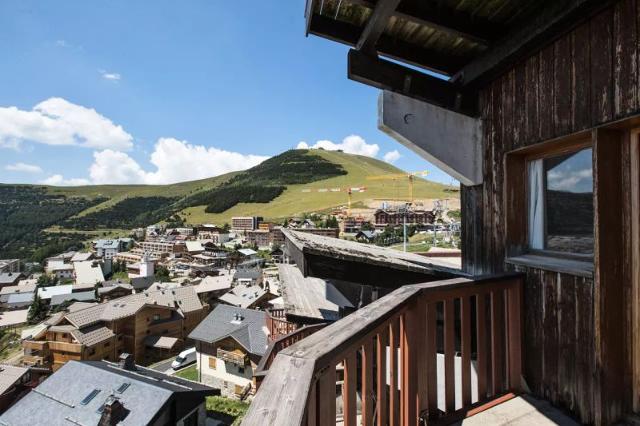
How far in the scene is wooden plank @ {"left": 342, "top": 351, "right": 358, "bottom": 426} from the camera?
125 centimetres

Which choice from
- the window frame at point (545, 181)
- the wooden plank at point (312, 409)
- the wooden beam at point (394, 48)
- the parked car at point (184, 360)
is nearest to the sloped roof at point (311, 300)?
the window frame at point (545, 181)

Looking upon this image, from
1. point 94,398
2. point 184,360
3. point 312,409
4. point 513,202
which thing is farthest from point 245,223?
point 312,409

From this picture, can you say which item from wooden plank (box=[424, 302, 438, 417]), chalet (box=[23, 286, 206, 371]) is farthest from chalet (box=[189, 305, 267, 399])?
wooden plank (box=[424, 302, 438, 417])

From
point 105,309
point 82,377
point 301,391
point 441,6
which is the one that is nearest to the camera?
point 301,391

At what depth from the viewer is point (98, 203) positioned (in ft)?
603

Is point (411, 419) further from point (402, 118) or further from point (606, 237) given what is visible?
point (402, 118)

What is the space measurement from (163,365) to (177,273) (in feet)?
127

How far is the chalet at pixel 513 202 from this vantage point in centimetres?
175

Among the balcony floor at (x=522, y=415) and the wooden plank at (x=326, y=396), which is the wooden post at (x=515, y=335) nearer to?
the balcony floor at (x=522, y=415)

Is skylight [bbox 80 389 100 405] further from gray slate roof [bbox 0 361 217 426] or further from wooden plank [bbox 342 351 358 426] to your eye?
wooden plank [bbox 342 351 358 426]

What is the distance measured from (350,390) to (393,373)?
0.42 meters

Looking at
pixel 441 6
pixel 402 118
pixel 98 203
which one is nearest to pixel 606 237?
pixel 402 118

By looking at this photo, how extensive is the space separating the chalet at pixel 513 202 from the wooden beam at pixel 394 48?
1 centimetres

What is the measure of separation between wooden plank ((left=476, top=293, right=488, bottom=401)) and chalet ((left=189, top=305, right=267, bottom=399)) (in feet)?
69.2
